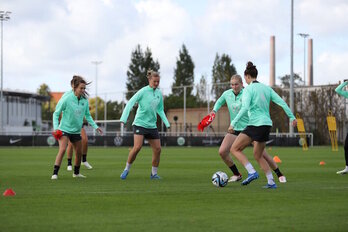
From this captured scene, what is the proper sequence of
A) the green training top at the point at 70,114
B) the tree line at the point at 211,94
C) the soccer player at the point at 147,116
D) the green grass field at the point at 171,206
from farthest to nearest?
the tree line at the point at 211,94
the green training top at the point at 70,114
the soccer player at the point at 147,116
the green grass field at the point at 171,206

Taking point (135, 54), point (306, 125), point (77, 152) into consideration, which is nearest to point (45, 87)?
point (135, 54)

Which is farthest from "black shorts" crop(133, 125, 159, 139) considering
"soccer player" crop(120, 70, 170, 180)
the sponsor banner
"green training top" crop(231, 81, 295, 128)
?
the sponsor banner

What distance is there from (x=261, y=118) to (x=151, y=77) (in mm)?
3472

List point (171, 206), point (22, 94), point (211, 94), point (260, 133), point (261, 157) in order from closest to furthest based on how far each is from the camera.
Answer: point (171, 206) → point (260, 133) → point (261, 157) → point (211, 94) → point (22, 94)

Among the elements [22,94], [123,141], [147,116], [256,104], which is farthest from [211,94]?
[256,104]

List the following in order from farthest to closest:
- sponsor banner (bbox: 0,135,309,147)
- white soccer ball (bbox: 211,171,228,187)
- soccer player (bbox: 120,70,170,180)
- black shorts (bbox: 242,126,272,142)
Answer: sponsor banner (bbox: 0,135,309,147), soccer player (bbox: 120,70,170,180), white soccer ball (bbox: 211,171,228,187), black shorts (bbox: 242,126,272,142)

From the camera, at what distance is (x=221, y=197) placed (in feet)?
31.4

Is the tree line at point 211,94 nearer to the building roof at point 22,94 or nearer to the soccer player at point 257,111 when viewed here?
the building roof at point 22,94

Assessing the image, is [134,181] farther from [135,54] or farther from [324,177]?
[135,54]

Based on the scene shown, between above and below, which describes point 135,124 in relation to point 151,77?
below

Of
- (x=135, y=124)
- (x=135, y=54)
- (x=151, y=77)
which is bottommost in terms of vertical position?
(x=135, y=124)

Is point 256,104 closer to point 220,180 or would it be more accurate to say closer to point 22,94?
point 220,180

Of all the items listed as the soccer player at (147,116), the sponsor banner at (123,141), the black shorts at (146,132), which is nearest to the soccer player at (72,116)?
the soccer player at (147,116)

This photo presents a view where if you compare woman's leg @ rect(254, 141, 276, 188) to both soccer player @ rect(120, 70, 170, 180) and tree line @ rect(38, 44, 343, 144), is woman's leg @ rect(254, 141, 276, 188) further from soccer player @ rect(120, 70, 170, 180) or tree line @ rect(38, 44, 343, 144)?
tree line @ rect(38, 44, 343, 144)
